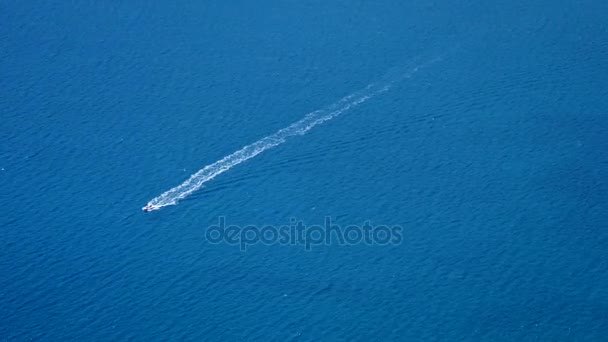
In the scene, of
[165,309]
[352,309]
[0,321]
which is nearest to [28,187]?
[0,321]

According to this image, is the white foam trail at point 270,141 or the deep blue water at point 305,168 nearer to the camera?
the deep blue water at point 305,168

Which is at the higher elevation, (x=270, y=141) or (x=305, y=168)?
(x=270, y=141)

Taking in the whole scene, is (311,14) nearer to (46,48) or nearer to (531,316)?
(46,48)

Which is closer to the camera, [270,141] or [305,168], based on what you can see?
[305,168]
